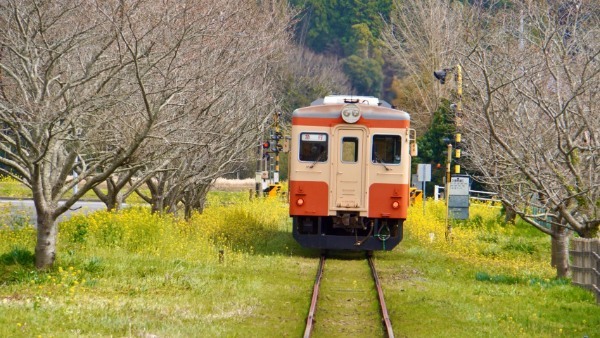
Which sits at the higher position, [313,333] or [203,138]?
[203,138]

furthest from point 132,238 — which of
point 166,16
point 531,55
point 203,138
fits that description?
point 531,55

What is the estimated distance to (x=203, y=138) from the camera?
2022 centimetres

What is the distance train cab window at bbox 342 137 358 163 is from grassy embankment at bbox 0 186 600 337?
225 centimetres

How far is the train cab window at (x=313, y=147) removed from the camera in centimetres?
2062

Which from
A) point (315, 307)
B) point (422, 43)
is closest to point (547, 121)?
point (315, 307)

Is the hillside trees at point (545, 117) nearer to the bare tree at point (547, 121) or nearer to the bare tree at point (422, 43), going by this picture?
the bare tree at point (547, 121)

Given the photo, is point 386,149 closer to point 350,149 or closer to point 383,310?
point 350,149

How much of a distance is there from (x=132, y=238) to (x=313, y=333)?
8.43 m

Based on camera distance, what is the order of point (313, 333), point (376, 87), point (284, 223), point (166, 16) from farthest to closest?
1. point (376, 87)
2. point (284, 223)
3. point (166, 16)
4. point (313, 333)

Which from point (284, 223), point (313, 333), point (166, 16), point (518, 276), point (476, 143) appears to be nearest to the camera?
point (313, 333)

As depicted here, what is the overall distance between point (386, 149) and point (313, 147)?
153 centimetres

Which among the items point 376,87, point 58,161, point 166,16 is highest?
point 376,87

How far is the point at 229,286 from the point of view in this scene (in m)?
14.8

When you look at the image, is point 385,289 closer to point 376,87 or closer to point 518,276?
point 518,276
